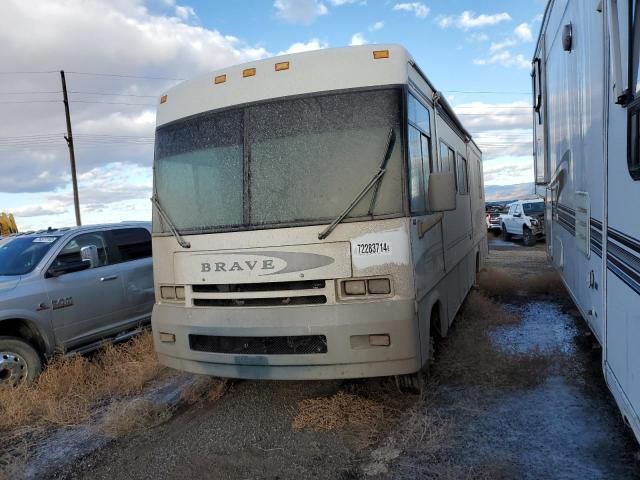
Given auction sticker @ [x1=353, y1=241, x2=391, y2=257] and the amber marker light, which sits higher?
the amber marker light

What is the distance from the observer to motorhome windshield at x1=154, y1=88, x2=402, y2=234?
4.10 metres

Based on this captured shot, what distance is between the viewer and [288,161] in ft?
14.0

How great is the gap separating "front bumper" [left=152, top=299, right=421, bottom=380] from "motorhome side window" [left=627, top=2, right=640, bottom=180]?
1852 mm

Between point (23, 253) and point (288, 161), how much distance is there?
428 centimetres

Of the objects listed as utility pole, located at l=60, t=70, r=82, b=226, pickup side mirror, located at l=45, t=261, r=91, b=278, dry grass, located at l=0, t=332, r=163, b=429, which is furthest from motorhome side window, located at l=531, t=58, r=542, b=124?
utility pole, located at l=60, t=70, r=82, b=226

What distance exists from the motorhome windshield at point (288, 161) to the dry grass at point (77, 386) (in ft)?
7.01

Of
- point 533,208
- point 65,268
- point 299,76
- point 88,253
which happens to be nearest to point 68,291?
point 65,268

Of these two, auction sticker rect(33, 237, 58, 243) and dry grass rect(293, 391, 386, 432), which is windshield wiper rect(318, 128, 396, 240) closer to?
dry grass rect(293, 391, 386, 432)

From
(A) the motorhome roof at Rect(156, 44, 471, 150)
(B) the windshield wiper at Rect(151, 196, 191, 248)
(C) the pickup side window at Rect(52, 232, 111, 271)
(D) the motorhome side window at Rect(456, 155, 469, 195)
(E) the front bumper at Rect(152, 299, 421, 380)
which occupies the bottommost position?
(E) the front bumper at Rect(152, 299, 421, 380)

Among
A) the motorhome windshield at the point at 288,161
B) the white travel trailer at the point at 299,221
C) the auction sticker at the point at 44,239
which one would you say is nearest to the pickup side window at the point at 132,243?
the auction sticker at the point at 44,239

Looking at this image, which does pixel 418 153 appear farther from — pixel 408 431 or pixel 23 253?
pixel 23 253

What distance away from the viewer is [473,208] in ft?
31.6

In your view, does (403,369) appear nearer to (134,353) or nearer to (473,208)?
(134,353)

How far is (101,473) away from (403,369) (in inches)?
92.0
